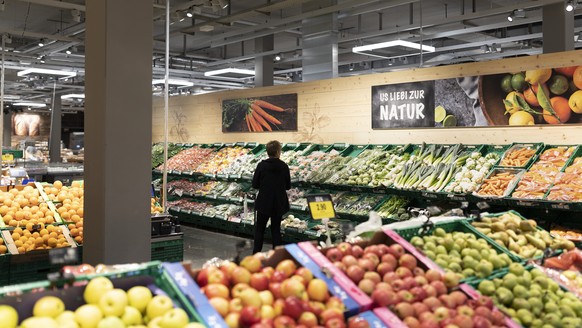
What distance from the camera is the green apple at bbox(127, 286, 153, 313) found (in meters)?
2.17

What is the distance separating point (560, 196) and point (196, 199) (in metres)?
7.36

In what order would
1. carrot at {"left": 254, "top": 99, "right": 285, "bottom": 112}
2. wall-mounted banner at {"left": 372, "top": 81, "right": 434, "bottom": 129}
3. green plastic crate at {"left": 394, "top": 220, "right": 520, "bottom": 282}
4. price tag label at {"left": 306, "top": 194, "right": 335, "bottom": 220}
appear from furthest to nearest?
carrot at {"left": 254, "top": 99, "right": 285, "bottom": 112}
wall-mounted banner at {"left": 372, "top": 81, "right": 434, "bottom": 129}
price tag label at {"left": 306, "top": 194, "right": 335, "bottom": 220}
green plastic crate at {"left": 394, "top": 220, "right": 520, "bottom": 282}

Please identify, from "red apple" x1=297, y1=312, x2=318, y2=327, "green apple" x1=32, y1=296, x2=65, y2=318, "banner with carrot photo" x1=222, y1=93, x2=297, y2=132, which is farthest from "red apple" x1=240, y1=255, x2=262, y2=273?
"banner with carrot photo" x1=222, y1=93, x2=297, y2=132

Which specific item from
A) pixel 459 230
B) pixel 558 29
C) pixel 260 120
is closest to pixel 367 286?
pixel 459 230

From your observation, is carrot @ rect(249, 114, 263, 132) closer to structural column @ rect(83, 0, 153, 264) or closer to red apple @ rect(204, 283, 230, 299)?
structural column @ rect(83, 0, 153, 264)

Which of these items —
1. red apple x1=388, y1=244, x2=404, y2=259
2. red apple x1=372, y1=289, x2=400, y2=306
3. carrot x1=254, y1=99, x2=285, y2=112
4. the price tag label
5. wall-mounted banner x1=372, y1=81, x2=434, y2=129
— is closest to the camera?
red apple x1=372, y1=289, x2=400, y2=306

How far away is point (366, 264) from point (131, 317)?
1.31 metres

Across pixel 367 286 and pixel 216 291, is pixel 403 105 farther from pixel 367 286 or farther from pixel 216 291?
pixel 216 291

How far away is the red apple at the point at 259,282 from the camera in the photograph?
2461mm

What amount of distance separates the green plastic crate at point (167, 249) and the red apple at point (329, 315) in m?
3.73

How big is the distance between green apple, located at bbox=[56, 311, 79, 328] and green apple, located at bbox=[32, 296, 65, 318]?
4 centimetres

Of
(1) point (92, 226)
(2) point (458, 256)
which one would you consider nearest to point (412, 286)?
(2) point (458, 256)

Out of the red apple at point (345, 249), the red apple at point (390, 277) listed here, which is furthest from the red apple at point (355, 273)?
the red apple at point (345, 249)

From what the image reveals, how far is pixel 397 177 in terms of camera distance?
7.15 meters
